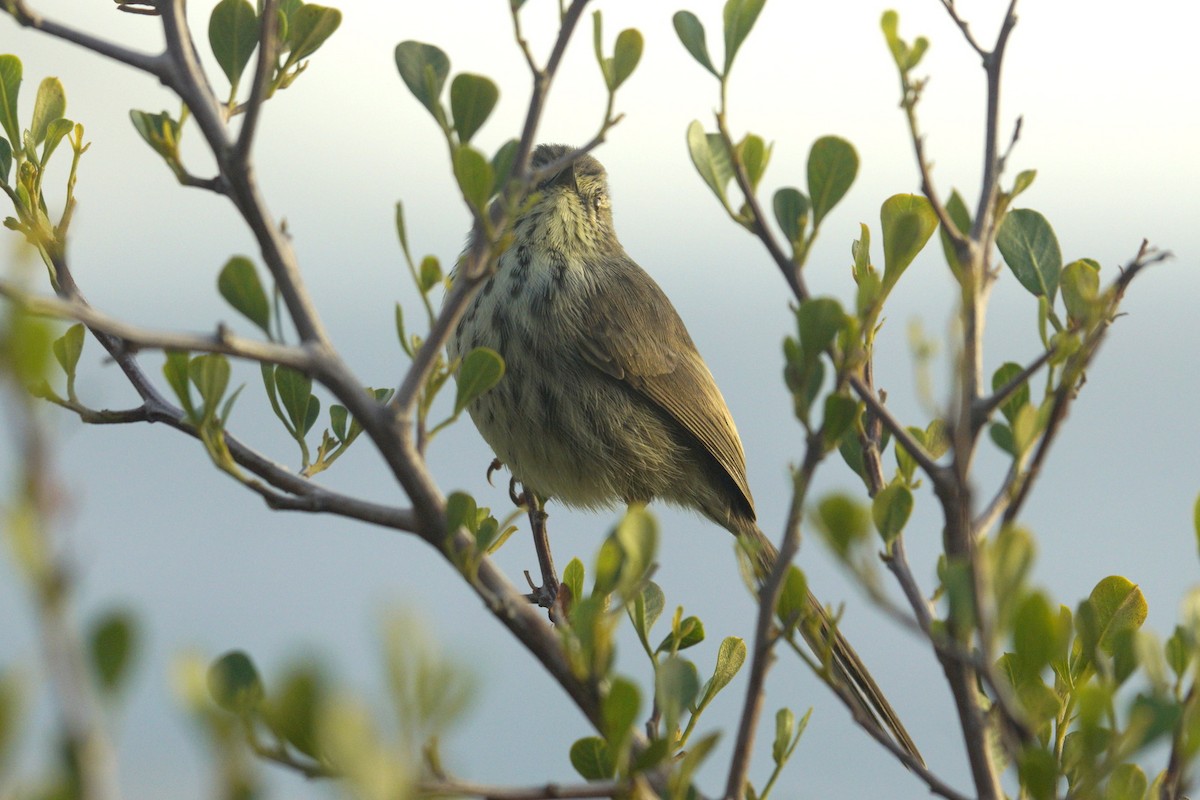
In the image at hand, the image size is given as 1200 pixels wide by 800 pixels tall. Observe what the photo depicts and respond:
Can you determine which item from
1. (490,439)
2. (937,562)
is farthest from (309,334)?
(490,439)

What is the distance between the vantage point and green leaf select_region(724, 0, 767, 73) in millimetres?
1806

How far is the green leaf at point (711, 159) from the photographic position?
183cm

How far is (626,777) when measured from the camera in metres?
1.49

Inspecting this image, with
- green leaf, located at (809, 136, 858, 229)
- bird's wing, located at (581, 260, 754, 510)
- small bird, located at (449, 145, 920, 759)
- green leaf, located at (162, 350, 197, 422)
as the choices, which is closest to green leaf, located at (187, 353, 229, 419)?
green leaf, located at (162, 350, 197, 422)

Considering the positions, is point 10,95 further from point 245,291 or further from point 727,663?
point 727,663

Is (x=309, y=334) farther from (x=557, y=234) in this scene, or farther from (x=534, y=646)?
(x=557, y=234)

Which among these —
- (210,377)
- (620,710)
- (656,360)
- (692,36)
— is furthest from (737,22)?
(656,360)

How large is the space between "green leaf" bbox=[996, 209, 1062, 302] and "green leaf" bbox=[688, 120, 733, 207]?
45 centimetres

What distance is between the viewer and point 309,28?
6.77 feet

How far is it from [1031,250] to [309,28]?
118 centimetres

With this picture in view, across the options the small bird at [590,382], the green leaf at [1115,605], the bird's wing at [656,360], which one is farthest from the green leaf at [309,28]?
the bird's wing at [656,360]

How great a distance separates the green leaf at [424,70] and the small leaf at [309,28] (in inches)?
13.2

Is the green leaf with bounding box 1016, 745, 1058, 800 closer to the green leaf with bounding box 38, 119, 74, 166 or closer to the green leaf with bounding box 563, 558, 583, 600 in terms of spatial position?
the green leaf with bounding box 563, 558, 583, 600

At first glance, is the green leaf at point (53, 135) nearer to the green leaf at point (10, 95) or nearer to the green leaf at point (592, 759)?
the green leaf at point (10, 95)
